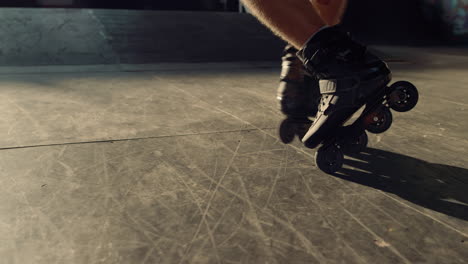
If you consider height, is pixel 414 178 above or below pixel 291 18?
below

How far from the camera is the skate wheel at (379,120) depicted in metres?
1.18

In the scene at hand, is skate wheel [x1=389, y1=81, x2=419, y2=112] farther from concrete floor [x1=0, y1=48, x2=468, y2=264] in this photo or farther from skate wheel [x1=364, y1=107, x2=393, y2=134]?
concrete floor [x1=0, y1=48, x2=468, y2=264]

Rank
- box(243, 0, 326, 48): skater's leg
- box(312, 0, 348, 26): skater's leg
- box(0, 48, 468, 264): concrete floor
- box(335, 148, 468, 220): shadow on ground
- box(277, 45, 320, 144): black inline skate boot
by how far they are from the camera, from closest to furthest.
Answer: box(0, 48, 468, 264): concrete floor, box(335, 148, 468, 220): shadow on ground, box(243, 0, 326, 48): skater's leg, box(277, 45, 320, 144): black inline skate boot, box(312, 0, 348, 26): skater's leg

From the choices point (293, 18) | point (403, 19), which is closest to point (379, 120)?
point (293, 18)

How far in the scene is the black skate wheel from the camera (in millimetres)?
1350

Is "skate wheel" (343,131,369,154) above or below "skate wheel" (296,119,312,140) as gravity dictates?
below

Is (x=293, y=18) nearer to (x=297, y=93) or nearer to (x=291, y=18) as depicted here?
(x=291, y=18)

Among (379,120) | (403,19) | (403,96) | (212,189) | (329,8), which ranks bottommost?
(403,19)

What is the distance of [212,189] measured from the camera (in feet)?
3.49

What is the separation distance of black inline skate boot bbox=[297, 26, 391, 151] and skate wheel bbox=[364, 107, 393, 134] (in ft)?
0.27

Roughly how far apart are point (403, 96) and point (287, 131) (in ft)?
1.32

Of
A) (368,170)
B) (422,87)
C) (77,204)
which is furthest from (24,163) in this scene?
(422,87)

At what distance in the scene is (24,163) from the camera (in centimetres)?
122

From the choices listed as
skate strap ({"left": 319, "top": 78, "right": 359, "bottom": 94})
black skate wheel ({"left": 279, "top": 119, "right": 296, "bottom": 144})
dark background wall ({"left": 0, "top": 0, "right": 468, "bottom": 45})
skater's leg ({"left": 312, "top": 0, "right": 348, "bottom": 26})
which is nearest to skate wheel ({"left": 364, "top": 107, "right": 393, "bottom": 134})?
skate strap ({"left": 319, "top": 78, "right": 359, "bottom": 94})
